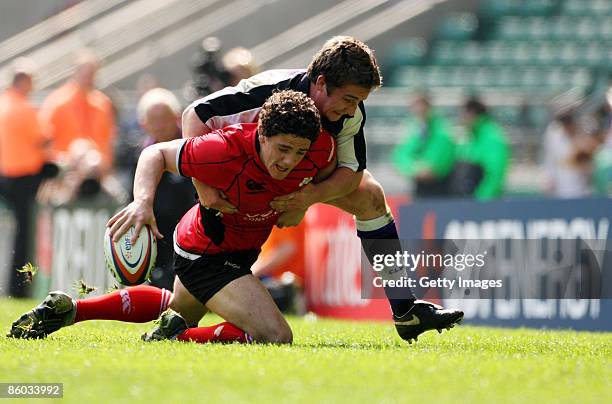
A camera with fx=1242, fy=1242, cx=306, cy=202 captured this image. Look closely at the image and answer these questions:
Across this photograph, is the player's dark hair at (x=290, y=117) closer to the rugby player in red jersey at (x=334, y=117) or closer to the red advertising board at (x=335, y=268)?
the rugby player in red jersey at (x=334, y=117)

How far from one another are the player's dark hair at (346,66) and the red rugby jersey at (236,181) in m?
0.35

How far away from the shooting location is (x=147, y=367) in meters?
5.93

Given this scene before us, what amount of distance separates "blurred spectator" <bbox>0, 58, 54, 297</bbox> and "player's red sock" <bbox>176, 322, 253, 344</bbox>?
686cm

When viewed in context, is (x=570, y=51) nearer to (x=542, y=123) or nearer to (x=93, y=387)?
(x=542, y=123)

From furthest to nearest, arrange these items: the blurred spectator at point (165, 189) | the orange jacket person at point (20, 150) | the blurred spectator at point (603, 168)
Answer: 1. the blurred spectator at point (603, 168)
2. the orange jacket person at point (20, 150)
3. the blurred spectator at point (165, 189)

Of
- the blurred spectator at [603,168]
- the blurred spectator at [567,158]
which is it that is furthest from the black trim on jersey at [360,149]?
the blurred spectator at [567,158]

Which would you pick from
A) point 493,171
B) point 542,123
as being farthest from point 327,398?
point 542,123

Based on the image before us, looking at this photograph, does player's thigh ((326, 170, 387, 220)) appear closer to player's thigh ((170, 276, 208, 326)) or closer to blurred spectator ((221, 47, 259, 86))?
player's thigh ((170, 276, 208, 326))

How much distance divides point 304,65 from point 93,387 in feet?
48.7

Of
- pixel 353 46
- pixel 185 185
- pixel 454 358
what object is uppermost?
pixel 353 46

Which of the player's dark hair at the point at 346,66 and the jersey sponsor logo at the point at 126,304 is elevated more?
the player's dark hair at the point at 346,66

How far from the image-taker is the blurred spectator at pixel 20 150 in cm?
1416

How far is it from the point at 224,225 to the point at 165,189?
11.9 ft

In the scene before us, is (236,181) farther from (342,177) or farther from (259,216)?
(342,177)
